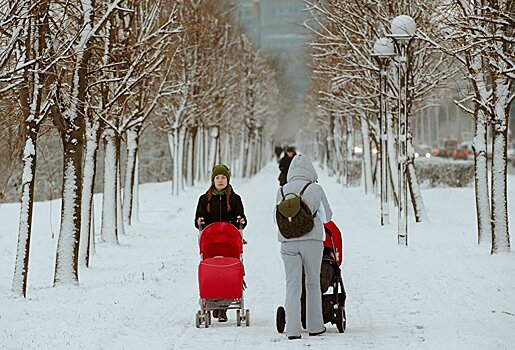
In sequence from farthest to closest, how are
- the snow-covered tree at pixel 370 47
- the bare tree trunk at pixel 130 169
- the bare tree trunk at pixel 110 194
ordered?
the bare tree trunk at pixel 130 169 < the snow-covered tree at pixel 370 47 < the bare tree trunk at pixel 110 194

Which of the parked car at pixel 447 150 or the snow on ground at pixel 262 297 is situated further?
the parked car at pixel 447 150

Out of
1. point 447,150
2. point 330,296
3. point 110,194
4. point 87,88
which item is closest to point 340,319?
point 330,296

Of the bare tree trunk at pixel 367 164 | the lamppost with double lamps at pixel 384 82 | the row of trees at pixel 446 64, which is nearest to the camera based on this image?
the row of trees at pixel 446 64

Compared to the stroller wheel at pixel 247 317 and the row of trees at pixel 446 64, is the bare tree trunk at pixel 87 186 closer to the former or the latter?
the row of trees at pixel 446 64

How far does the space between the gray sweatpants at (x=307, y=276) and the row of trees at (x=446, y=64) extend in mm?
3424

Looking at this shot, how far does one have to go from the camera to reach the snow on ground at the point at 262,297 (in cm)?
994

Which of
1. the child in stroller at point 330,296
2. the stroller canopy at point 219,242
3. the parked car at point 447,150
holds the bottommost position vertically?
the child in stroller at point 330,296

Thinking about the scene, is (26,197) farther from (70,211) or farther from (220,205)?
(220,205)

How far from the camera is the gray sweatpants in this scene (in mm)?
10164

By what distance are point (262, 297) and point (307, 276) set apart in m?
3.26

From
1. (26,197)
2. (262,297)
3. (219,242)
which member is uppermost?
(26,197)

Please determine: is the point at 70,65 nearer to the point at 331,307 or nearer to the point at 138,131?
the point at 331,307

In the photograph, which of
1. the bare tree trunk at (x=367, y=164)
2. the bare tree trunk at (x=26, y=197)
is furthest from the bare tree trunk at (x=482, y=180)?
the bare tree trunk at (x=367, y=164)

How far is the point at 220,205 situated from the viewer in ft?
38.5
